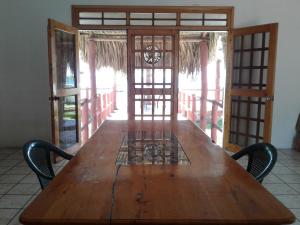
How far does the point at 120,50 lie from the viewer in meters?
7.80

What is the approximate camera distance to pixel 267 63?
3.94 meters

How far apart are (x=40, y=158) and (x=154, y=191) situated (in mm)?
1076

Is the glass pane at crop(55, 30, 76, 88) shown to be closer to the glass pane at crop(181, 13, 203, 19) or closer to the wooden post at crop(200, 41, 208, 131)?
the glass pane at crop(181, 13, 203, 19)

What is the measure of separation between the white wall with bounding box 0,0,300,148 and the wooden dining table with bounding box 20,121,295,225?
2770 millimetres

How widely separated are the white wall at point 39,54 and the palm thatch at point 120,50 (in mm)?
2215

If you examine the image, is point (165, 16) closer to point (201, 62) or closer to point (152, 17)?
point (152, 17)


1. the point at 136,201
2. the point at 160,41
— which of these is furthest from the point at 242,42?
the point at 136,201

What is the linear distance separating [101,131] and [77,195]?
128 cm

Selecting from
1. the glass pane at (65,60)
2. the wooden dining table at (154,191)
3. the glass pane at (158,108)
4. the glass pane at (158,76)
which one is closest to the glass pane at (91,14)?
the glass pane at (65,60)

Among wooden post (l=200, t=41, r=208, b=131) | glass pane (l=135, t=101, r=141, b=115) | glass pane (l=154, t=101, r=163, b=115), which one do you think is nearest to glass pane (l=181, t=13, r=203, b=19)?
glass pane (l=154, t=101, r=163, b=115)

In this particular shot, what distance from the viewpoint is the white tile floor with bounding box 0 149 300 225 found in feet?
8.24

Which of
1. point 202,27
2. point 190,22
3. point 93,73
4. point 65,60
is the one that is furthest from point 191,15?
point 93,73

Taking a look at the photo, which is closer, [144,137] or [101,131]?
[144,137]

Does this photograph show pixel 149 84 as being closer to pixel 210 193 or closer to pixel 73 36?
pixel 73 36
